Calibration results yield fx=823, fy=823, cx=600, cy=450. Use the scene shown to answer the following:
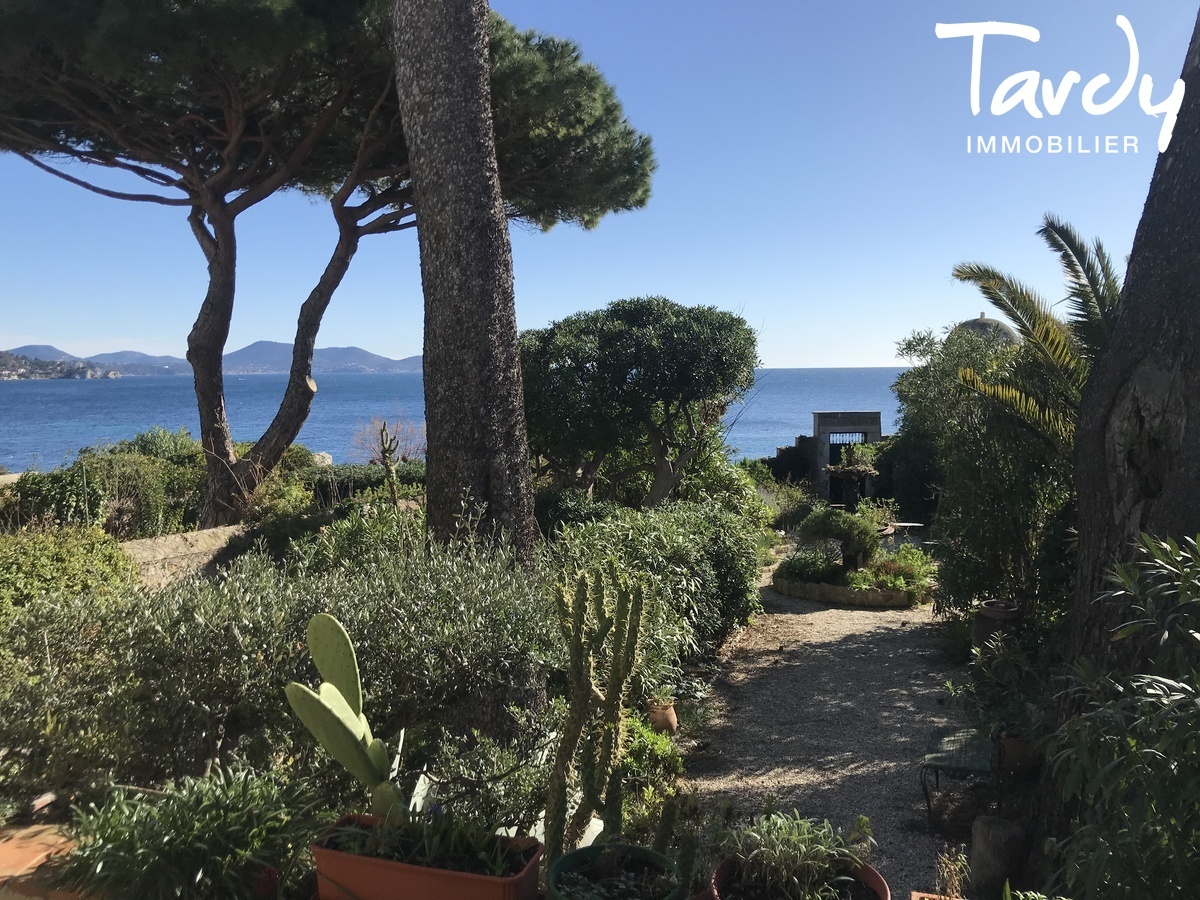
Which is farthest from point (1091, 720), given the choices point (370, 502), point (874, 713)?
point (370, 502)

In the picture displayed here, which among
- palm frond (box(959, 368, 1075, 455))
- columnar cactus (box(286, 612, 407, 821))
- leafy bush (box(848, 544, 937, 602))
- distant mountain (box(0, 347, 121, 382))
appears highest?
distant mountain (box(0, 347, 121, 382))

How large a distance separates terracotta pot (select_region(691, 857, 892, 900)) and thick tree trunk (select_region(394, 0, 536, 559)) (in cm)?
281

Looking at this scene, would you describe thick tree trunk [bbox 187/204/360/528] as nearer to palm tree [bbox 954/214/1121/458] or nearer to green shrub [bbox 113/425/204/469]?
green shrub [bbox 113/425/204/469]

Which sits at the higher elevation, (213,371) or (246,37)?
(246,37)

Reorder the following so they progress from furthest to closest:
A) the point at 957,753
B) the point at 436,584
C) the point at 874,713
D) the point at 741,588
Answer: the point at 741,588 < the point at 874,713 < the point at 957,753 < the point at 436,584

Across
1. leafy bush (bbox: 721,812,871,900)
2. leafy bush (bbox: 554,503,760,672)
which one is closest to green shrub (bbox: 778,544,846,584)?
leafy bush (bbox: 554,503,760,672)

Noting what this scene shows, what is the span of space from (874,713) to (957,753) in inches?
81.0

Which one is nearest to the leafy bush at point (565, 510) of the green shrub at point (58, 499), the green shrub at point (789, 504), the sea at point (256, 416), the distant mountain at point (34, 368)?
the green shrub at point (58, 499)

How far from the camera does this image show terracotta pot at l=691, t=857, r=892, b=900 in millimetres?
2178

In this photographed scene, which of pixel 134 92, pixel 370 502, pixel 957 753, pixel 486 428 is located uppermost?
pixel 134 92

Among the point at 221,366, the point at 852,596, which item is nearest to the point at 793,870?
the point at 852,596

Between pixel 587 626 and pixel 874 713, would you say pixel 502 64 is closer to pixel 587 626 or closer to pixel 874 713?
pixel 874 713

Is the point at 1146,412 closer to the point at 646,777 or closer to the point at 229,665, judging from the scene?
the point at 646,777

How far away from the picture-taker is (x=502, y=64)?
10016mm
